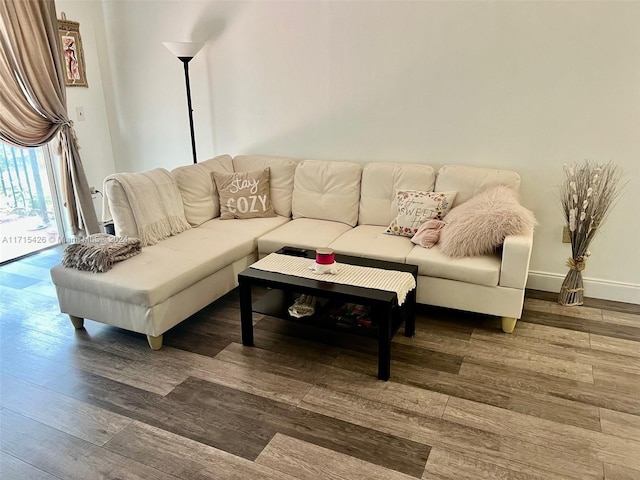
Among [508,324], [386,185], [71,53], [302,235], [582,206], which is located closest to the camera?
[508,324]

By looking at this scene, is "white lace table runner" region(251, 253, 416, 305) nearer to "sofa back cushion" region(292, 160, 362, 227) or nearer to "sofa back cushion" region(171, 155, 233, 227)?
"sofa back cushion" region(292, 160, 362, 227)

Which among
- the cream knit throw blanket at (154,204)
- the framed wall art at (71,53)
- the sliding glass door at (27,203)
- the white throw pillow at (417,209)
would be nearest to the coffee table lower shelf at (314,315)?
the white throw pillow at (417,209)

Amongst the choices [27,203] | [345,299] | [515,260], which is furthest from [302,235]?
[27,203]

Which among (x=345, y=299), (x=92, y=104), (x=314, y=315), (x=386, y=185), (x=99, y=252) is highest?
(x=92, y=104)

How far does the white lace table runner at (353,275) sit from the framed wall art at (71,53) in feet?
9.64

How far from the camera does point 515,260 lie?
2639 millimetres

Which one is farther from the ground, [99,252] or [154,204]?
[154,204]

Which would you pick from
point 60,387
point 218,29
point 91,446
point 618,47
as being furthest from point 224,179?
point 618,47

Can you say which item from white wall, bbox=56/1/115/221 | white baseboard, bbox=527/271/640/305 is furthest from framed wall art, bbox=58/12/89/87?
white baseboard, bbox=527/271/640/305

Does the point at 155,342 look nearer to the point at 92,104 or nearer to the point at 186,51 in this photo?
the point at 186,51

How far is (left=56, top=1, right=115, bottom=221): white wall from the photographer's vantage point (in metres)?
4.34

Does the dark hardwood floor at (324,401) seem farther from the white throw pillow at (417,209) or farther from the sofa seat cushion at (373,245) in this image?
the white throw pillow at (417,209)

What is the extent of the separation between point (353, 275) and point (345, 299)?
0.26 m

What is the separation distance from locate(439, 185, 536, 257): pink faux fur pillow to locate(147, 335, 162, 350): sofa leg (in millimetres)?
1751
